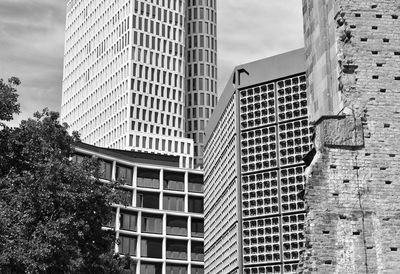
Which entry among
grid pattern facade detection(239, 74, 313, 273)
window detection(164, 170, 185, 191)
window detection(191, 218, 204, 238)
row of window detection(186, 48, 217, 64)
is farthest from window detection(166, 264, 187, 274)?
row of window detection(186, 48, 217, 64)

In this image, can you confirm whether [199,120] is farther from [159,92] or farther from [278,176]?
[278,176]

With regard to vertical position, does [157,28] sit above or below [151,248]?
above

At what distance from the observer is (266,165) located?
45250 mm

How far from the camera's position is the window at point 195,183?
93.8 m

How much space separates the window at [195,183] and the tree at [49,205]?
64994mm

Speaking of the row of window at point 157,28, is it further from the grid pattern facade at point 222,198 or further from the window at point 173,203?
the grid pattern facade at point 222,198

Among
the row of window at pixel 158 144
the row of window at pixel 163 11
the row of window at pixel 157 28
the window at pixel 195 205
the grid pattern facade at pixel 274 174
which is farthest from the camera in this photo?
the row of window at pixel 163 11

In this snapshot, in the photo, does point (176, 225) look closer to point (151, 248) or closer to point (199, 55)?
point (151, 248)

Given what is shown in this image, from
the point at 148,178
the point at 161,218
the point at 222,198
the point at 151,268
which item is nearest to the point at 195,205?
the point at 161,218

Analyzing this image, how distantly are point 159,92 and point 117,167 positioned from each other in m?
48.2

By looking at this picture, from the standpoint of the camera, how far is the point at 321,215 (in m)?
15.3

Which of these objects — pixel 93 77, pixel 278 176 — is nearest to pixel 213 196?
pixel 278 176

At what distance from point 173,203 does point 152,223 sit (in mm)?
4197

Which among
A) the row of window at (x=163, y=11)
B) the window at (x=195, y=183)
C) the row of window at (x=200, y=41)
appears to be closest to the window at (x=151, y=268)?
the window at (x=195, y=183)
